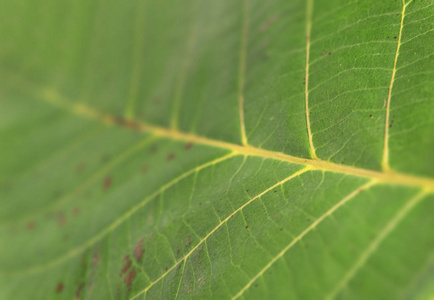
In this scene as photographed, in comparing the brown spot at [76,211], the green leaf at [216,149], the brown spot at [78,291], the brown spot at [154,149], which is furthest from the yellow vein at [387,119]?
the brown spot at [76,211]

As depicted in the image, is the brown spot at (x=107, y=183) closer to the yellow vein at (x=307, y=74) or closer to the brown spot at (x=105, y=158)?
the brown spot at (x=105, y=158)

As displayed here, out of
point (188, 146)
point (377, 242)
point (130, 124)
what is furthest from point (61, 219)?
point (377, 242)

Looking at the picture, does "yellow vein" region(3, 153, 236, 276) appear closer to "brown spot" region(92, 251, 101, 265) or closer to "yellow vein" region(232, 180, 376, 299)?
"brown spot" region(92, 251, 101, 265)

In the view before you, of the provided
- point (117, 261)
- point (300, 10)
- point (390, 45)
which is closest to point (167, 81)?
point (300, 10)

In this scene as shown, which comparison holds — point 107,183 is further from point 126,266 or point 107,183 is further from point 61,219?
point 126,266

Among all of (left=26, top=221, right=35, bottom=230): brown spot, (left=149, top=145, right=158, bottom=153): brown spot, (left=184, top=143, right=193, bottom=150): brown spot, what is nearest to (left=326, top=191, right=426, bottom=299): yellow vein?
(left=184, top=143, right=193, bottom=150): brown spot

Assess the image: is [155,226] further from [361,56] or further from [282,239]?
[361,56]
